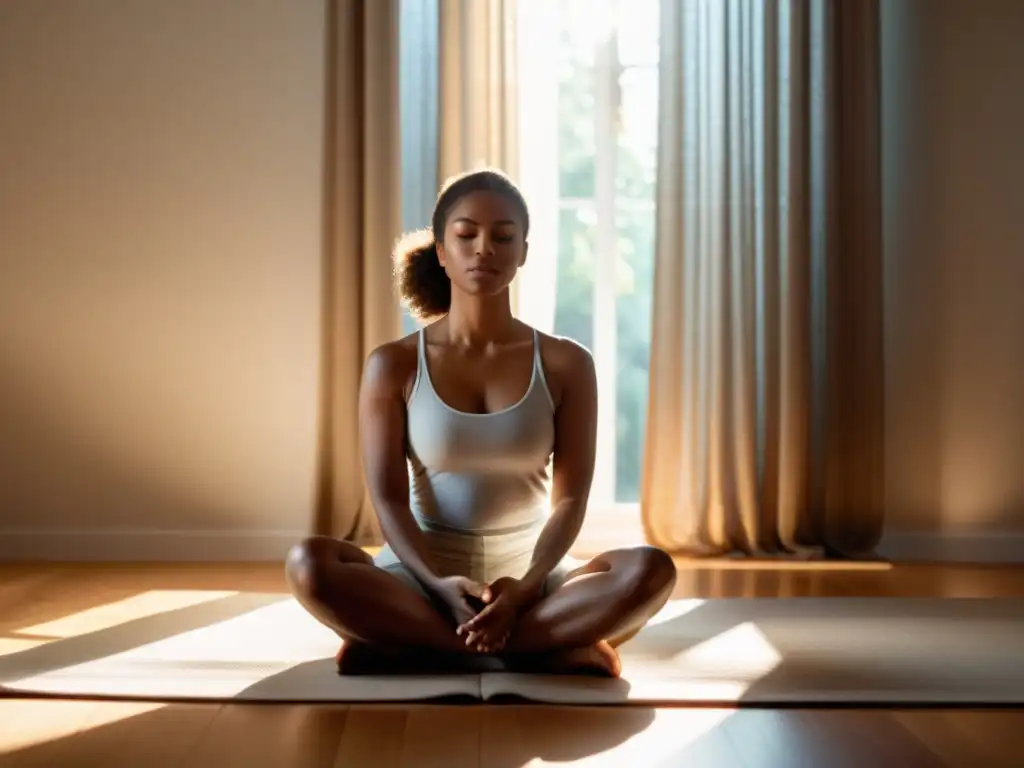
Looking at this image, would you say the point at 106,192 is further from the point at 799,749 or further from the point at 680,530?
the point at 799,749

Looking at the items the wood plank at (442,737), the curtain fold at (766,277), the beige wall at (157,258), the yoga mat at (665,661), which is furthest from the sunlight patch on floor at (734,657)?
the beige wall at (157,258)

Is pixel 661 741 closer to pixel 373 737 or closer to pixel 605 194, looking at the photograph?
pixel 373 737

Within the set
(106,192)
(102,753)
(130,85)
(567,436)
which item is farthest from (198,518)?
(102,753)

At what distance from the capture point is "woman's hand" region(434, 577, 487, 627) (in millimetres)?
2234

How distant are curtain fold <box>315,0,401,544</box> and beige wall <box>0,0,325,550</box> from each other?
125 mm

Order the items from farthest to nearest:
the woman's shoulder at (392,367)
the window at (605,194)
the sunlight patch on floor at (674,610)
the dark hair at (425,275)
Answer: the window at (605,194)
the sunlight patch on floor at (674,610)
the dark hair at (425,275)
the woman's shoulder at (392,367)

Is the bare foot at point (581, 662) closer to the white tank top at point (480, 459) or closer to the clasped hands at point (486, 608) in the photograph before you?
the clasped hands at point (486, 608)

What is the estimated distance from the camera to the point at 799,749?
6.07 ft

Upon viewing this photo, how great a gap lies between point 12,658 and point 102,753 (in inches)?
29.6

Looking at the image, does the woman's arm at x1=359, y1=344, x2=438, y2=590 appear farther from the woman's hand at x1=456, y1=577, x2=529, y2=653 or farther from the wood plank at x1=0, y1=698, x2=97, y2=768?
the wood plank at x1=0, y1=698, x2=97, y2=768

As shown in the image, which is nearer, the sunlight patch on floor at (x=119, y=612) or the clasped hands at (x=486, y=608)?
the clasped hands at (x=486, y=608)

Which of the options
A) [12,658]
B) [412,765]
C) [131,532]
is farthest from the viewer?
[131,532]

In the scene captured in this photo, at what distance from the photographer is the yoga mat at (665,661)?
2.18 meters

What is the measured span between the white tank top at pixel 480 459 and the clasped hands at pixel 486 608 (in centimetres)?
18
